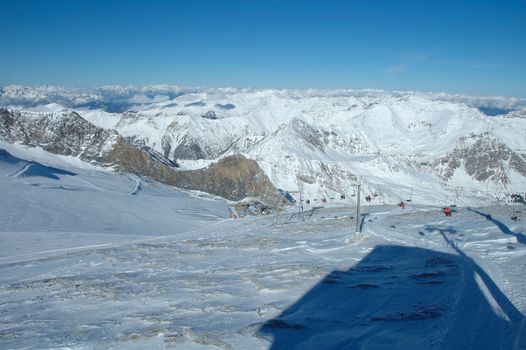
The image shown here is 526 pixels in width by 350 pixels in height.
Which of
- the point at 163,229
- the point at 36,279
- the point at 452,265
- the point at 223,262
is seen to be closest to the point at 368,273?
the point at 452,265

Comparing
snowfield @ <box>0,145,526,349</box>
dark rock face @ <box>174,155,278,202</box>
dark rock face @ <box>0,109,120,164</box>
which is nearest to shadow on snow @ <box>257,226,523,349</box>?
snowfield @ <box>0,145,526,349</box>

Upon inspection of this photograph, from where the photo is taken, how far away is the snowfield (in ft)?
42.3

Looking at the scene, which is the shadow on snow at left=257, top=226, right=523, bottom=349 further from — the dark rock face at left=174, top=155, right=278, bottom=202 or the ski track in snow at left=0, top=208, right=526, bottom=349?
the dark rock face at left=174, top=155, right=278, bottom=202

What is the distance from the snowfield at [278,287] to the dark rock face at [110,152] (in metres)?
62.4

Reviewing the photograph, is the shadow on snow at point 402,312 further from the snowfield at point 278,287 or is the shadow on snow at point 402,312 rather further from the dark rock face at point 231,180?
the dark rock face at point 231,180

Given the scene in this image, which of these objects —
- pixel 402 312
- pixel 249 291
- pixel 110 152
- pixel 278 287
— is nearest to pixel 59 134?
pixel 110 152

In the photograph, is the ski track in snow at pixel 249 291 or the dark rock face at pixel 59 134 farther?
the dark rock face at pixel 59 134

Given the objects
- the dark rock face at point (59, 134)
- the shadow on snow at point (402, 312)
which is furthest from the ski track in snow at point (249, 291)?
the dark rock face at point (59, 134)

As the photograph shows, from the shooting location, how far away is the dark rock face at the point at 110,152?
3814 inches

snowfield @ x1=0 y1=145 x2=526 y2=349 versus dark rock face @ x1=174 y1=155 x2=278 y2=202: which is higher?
snowfield @ x1=0 y1=145 x2=526 y2=349

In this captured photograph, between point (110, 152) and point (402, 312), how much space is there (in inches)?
3671

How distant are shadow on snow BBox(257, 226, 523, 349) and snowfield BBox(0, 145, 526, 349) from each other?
42 millimetres

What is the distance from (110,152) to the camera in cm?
10006

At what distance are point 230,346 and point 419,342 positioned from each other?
4.73 meters
